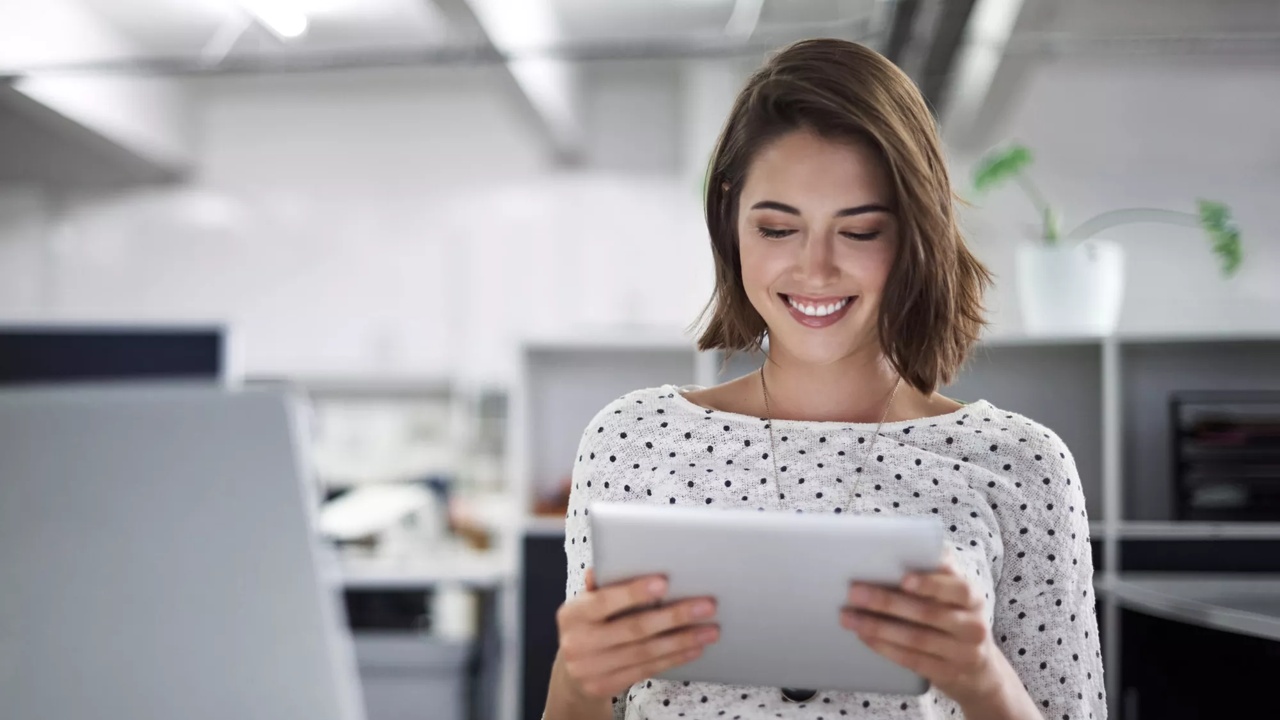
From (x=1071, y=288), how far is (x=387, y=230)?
392cm

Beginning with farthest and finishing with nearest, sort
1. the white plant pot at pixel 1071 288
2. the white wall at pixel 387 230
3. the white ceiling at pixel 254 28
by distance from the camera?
the white wall at pixel 387 230, the white ceiling at pixel 254 28, the white plant pot at pixel 1071 288

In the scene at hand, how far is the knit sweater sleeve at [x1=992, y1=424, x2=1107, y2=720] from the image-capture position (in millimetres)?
1104

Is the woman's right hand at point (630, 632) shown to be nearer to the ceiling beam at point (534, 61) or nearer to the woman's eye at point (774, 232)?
the woman's eye at point (774, 232)

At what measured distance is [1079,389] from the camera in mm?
3121

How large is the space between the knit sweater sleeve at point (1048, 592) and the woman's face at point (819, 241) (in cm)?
24

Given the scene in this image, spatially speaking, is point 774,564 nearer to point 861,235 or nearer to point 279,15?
point 861,235

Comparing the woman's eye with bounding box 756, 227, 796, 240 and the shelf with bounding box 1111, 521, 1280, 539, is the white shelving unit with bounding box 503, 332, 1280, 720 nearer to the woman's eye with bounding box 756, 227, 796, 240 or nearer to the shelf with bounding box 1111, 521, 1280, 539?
the shelf with bounding box 1111, 521, 1280, 539

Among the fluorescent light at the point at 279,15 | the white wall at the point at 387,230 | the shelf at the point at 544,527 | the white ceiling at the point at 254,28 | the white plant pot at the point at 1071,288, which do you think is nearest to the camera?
the shelf at the point at 544,527

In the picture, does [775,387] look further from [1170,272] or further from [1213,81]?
[1213,81]

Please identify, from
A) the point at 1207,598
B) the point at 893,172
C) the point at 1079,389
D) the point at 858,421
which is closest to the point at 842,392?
the point at 858,421

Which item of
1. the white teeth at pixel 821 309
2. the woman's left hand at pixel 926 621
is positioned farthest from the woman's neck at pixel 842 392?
the woman's left hand at pixel 926 621

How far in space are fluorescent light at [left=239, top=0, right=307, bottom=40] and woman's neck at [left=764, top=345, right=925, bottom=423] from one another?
144 inches

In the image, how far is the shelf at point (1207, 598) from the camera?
2279 mm

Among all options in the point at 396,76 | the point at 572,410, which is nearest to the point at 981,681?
the point at 572,410
